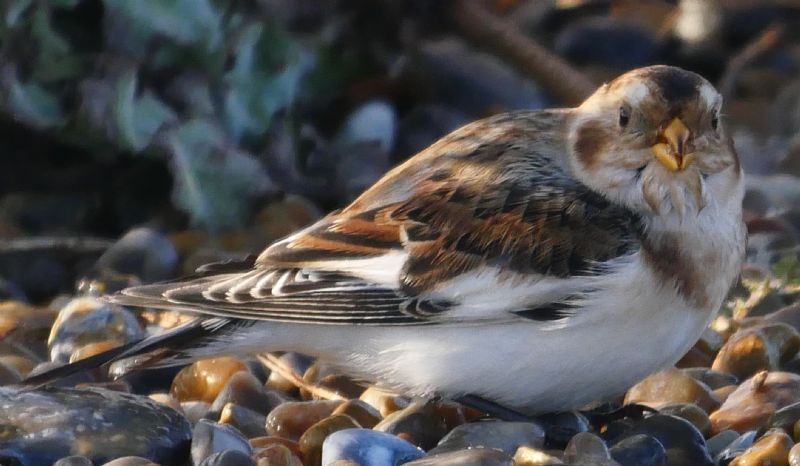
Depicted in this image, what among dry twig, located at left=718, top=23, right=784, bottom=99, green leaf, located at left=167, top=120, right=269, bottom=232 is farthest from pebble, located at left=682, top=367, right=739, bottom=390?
dry twig, located at left=718, top=23, right=784, bottom=99

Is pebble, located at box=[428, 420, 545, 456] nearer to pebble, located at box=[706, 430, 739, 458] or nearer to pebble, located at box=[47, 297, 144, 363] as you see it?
pebble, located at box=[706, 430, 739, 458]

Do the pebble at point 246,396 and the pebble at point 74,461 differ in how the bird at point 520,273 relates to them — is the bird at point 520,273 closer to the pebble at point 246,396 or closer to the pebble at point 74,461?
the pebble at point 246,396

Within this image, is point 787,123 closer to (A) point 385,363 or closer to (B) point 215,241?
(B) point 215,241

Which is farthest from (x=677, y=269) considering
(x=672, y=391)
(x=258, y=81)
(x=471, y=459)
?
(x=258, y=81)

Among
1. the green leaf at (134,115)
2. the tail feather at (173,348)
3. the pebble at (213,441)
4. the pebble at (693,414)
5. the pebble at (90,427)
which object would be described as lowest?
the pebble at (693,414)

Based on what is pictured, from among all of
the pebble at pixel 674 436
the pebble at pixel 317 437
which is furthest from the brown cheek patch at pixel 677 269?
the pebble at pixel 317 437

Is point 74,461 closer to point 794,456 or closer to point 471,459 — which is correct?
point 471,459
